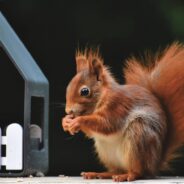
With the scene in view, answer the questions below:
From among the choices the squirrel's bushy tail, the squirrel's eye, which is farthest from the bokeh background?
the squirrel's eye

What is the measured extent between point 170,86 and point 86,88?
48cm

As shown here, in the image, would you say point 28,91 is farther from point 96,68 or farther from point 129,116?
point 129,116

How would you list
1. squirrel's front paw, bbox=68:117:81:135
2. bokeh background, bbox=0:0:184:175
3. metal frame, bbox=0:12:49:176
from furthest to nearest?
bokeh background, bbox=0:0:184:175 < metal frame, bbox=0:12:49:176 < squirrel's front paw, bbox=68:117:81:135

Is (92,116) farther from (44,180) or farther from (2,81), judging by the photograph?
(2,81)

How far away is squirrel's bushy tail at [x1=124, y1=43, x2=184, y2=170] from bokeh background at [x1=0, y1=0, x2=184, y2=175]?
0.51 meters

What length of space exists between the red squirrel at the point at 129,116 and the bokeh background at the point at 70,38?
23.6 inches

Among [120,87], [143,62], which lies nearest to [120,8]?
[143,62]

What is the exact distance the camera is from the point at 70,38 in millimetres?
5789

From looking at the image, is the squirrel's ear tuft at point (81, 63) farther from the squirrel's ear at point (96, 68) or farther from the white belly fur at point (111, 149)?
the white belly fur at point (111, 149)

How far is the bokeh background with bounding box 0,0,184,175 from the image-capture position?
5.62 metres

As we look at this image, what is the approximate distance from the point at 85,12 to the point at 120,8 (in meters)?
0.21

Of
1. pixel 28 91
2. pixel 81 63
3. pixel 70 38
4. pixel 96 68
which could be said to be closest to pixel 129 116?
pixel 96 68

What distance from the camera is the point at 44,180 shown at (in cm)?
479

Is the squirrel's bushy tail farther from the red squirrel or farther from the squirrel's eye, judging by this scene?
the squirrel's eye
